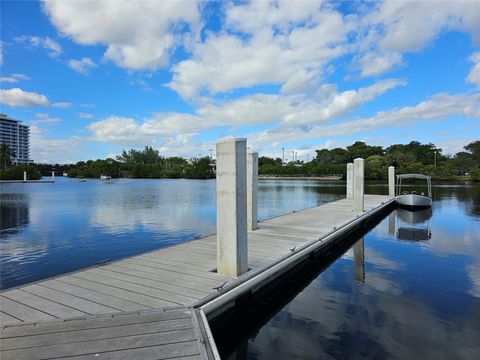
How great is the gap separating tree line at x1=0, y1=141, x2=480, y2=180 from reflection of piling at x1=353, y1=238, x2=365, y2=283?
51.6m

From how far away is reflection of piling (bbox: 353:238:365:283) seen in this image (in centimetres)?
714

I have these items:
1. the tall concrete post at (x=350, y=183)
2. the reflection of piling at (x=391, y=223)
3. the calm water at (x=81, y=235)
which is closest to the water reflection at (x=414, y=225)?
the reflection of piling at (x=391, y=223)

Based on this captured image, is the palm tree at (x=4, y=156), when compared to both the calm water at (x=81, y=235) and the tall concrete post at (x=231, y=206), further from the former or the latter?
the tall concrete post at (x=231, y=206)

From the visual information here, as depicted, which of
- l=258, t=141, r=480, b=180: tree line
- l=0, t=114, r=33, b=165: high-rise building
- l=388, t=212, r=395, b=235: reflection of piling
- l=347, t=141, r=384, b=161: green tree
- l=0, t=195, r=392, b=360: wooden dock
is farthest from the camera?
l=0, t=114, r=33, b=165: high-rise building

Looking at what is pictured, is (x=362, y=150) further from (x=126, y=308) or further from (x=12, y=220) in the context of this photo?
(x=126, y=308)

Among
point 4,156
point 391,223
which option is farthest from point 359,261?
point 4,156

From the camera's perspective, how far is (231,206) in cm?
488

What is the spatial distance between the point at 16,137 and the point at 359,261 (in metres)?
118

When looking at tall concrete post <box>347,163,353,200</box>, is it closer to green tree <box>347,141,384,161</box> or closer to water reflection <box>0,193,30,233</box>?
water reflection <box>0,193,30,233</box>

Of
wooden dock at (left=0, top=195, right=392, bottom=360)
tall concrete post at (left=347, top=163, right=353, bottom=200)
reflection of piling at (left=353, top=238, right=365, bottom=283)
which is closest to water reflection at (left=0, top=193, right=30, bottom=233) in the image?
wooden dock at (left=0, top=195, right=392, bottom=360)

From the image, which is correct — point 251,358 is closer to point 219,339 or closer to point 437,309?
point 219,339

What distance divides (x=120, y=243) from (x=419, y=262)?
8.25m

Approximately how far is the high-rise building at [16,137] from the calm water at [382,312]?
104899 mm

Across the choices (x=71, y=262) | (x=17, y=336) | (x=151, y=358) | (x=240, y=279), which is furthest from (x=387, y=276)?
(x=71, y=262)
